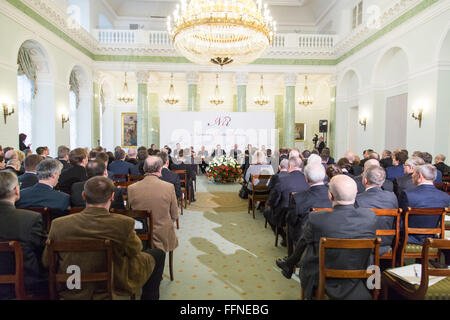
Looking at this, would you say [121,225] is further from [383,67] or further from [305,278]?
[383,67]

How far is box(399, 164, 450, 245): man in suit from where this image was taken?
3180 mm

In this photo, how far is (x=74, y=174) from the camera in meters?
4.43

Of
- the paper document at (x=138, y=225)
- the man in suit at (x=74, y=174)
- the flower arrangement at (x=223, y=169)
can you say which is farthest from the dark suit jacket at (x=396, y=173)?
the man in suit at (x=74, y=174)

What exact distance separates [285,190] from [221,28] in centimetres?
418

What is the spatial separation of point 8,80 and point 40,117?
2.65 metres

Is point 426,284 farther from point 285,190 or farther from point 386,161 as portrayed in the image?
point 386,161

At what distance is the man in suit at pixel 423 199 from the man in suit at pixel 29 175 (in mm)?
4403

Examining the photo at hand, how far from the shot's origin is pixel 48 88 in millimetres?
10273

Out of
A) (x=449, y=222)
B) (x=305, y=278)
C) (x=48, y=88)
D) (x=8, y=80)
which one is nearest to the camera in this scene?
(x=305, y=278)

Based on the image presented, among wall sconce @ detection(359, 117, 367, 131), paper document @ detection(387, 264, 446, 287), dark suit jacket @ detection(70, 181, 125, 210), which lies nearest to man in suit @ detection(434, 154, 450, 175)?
paper document @ detection(387, 264, 446, 287)

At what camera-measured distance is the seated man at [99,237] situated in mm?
2012

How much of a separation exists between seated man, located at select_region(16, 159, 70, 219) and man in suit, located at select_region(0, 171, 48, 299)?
0.72 meters

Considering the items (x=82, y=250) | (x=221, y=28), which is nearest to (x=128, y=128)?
(x=221, y=28)

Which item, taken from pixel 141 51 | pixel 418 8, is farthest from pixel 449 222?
→ pixel 141 51
